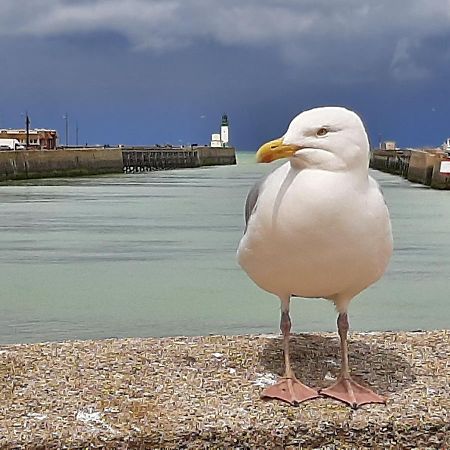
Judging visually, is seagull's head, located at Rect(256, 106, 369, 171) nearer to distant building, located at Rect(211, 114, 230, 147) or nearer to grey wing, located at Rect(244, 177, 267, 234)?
grey wing, located at Rect(244, 177, 267, 234)

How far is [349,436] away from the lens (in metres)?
2.78

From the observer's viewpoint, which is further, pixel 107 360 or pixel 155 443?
pixel 107 360

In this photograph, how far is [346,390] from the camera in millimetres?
3012

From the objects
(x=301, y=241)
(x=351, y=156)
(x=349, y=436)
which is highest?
(x=351, y=156)

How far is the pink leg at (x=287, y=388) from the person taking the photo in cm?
295

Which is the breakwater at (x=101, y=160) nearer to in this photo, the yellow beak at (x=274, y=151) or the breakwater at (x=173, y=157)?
the breakwater at (x=173, y=157)

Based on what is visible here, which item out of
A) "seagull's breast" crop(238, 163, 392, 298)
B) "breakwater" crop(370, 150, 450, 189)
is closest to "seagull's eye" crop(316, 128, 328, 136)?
"seagull's breast" crop(238, 163, 392, 298)

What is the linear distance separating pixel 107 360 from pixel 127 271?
7335 millimetres

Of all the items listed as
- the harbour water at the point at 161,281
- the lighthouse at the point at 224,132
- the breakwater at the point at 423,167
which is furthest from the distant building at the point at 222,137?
the harbour water at the point at 161,281

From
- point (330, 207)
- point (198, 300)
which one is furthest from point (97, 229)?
point (330, 207)

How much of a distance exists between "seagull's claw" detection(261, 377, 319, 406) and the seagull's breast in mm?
332

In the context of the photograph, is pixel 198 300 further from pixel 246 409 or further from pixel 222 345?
pixel 246 409

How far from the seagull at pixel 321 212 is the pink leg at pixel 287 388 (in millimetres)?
271

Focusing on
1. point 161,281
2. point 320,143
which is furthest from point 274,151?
point 161,281
